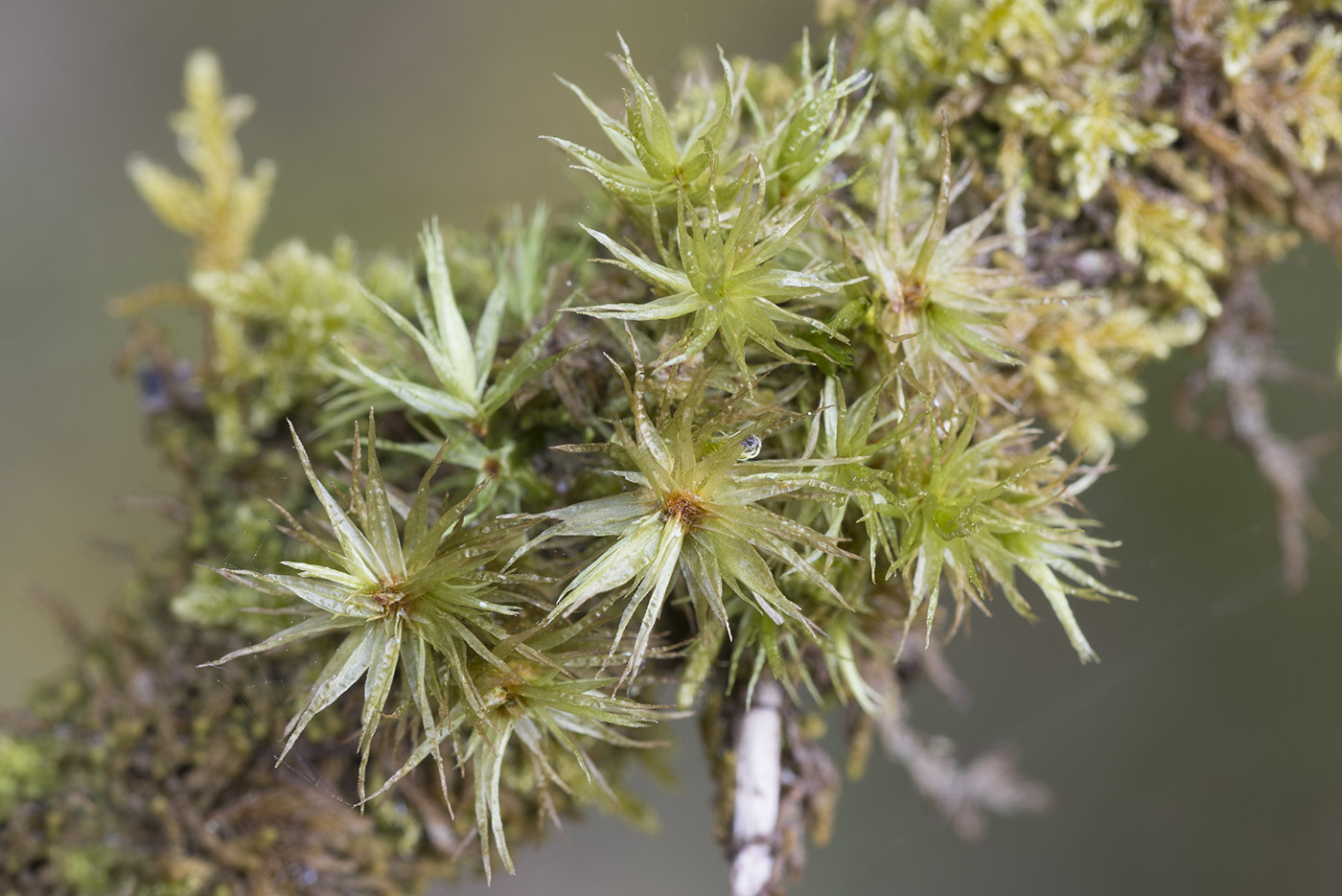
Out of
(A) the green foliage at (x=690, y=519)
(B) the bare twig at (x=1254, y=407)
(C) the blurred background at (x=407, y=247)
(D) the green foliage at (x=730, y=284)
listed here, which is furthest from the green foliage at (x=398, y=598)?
(C) the blurred background at (x=407, y=247)

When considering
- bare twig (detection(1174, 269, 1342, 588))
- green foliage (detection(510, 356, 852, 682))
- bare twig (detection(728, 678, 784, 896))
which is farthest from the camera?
bare twig (detection(1174, 269, 1342, 588))

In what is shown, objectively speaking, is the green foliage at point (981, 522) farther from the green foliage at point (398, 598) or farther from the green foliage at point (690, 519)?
the green foliage at point (398, 598)

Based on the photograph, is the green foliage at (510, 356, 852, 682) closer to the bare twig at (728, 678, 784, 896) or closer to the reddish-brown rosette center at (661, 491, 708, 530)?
the reddish-brown rosette center at (661, 491, 708, 530)

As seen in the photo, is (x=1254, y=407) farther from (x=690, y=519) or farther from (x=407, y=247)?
(x=407, y=247)

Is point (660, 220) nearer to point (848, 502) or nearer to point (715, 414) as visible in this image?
point (715, 414)

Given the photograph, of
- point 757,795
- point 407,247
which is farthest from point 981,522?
point 407,247

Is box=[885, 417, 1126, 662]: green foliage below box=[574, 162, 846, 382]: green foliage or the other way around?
below

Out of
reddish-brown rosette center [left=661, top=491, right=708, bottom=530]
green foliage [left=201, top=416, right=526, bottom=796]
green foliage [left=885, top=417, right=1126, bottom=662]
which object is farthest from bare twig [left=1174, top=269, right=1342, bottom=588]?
green foliage [left=201, top=416, right=526, bottom=796]

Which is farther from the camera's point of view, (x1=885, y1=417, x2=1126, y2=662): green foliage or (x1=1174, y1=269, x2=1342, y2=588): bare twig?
(x1=1174, y1=269, x2=1342, y2=588): bare twig
